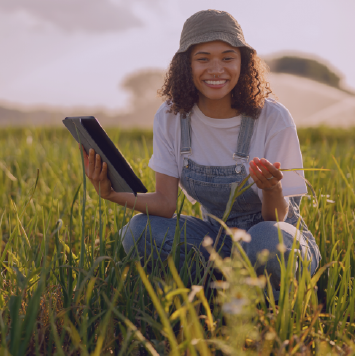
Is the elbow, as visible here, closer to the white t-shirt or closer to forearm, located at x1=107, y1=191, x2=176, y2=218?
forearm, located at x1=107, y1=191, x2=176, y2=218

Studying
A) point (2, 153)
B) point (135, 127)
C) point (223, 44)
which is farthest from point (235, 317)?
point (135, 127)

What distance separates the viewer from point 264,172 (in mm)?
1273

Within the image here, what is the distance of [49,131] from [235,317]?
8.14 metres

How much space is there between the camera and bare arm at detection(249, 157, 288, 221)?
49.3 inches

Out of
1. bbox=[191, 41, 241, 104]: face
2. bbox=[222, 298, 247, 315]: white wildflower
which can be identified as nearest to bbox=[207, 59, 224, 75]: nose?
bbox=[191, 41, 241, 104]: face

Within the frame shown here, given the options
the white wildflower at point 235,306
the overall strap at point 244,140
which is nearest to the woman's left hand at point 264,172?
the overall strap at point 244,140

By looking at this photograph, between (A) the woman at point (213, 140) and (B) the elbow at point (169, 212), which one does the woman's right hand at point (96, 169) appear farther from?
(B) the elbow at point (169, 212)

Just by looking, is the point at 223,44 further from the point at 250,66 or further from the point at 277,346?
the point at 277,346

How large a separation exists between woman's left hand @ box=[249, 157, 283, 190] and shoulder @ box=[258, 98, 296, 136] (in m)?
0.41

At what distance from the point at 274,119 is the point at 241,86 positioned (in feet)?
0.69

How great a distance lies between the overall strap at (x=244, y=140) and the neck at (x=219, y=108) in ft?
0.28

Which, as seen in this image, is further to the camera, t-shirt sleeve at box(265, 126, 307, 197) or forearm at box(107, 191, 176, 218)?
forearm at box(107, 191, 176, 218)

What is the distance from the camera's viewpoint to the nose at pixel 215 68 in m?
1.66

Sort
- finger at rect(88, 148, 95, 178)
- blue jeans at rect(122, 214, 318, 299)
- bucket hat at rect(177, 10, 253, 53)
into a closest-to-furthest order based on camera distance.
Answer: blue jeans at rect(122, 214, 318, 299) → finger at rect(88, 148, 95, 178) → bucket hat at rect(177, 10, 253, 53)
